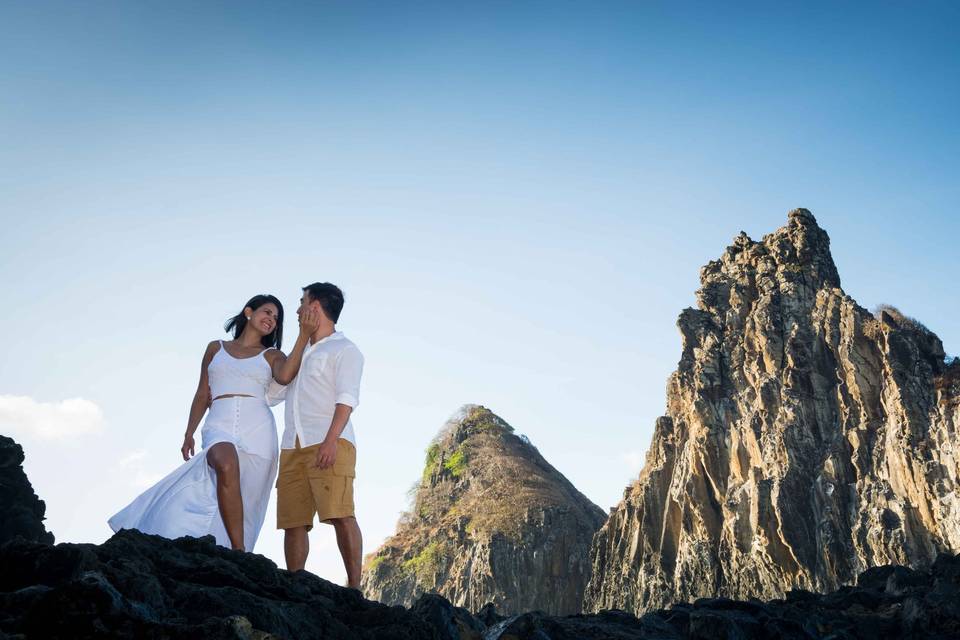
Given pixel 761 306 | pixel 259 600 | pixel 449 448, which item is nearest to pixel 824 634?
pixel 259 600

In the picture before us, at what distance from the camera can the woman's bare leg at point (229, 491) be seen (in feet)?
26.2

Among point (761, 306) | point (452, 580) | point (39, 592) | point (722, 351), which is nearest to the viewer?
point (39, 592)

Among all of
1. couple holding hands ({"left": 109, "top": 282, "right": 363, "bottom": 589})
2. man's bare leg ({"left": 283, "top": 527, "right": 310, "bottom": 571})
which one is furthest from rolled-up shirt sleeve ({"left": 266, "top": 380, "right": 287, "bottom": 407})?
man's bare leg ({"left": 283, "top": 527, "right": 310, "bottom": 571})

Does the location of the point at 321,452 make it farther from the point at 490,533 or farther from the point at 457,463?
the point at 457,463

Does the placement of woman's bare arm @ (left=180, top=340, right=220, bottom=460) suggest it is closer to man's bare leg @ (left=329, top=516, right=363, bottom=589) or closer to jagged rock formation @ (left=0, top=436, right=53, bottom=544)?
man's bare leg @ (left=329, top=516, right=363, bottom=589)

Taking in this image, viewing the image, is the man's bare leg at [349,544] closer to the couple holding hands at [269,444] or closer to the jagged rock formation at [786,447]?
the couple holding hands at [269,444]

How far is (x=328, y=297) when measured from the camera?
898 centimetres

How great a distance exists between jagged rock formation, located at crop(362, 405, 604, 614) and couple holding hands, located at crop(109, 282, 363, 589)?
50.1 meters

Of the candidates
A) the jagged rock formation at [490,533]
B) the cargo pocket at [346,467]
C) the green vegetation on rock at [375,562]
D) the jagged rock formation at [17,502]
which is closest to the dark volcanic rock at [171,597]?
the cargo pocket at [346,467]

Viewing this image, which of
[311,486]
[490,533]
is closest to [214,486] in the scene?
[311,486]

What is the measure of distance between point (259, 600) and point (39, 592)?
1.22m

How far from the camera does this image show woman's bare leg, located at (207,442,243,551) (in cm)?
800

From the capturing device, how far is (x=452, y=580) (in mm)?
60250

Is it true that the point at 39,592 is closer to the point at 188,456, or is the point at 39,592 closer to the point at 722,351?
the point at 188,456
